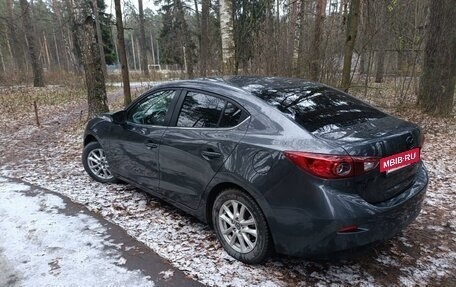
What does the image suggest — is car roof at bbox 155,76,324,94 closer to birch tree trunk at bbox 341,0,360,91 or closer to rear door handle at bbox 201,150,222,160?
rear door handle at bbox 201,150,222,160

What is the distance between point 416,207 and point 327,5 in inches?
354

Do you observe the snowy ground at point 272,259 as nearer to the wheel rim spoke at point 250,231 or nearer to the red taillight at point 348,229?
the wheel rim spoke at point 250,231

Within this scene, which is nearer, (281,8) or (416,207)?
(416,207)

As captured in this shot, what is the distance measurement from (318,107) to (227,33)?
797 centimetres

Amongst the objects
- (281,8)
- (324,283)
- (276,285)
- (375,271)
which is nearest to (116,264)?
(276,285)

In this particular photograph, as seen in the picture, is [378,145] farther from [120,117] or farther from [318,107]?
[120,117]

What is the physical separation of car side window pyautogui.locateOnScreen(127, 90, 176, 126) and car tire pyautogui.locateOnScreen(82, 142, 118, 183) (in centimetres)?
103

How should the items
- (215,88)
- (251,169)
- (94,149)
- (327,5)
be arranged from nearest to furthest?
1. (251,169)
2. (215,88)
3. (94,149)
4. (327,5)

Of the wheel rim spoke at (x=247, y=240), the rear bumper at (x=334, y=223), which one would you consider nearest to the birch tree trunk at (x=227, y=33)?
the wheel rim spoke at (x=247, y=240)

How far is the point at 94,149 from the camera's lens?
17.1ft

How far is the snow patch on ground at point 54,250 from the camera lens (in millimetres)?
2980

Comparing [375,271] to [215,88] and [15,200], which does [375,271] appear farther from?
[15,200]


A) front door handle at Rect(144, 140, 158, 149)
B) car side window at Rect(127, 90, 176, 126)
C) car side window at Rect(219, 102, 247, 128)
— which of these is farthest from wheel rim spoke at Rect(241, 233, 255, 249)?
car side window at Rect(127, 90, 176, 126)

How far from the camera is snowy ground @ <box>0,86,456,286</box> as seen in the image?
117 inches
